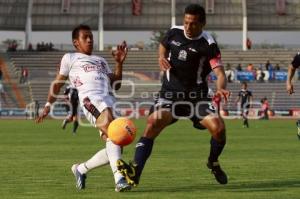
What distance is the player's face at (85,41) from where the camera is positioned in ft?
35.4

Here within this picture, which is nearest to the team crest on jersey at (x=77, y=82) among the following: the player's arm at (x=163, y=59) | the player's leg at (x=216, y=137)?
the player's arm at (x=163, y=59)

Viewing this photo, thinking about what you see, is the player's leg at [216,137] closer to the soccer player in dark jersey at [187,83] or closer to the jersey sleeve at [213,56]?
the soccer player in dark jersey at [187,83]

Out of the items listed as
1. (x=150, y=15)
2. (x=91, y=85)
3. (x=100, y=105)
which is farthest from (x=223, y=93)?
(x=150, y=15)

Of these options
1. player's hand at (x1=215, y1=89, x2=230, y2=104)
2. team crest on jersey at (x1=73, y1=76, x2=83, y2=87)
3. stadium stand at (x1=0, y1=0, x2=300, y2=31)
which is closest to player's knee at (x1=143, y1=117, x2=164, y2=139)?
player's hand at (x1=215, y1=89, x2=230, y2=104)

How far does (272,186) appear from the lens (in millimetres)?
10578

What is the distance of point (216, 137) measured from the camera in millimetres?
10789

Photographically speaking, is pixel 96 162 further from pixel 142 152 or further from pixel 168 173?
pixel 168 173

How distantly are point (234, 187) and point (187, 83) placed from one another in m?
1.55

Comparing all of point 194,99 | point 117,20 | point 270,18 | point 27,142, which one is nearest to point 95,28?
point 117,20

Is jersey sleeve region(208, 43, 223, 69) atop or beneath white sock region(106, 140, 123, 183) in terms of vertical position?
atop

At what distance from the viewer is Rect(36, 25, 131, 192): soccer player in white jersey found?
10.5m

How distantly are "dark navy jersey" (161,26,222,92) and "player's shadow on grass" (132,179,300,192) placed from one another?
1332mm

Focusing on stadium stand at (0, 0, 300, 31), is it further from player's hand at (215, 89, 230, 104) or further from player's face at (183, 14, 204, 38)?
player's hand at (215, 89, 230, 104)

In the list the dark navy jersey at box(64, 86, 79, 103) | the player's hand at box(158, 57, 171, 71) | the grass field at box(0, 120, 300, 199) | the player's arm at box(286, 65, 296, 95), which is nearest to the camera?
the grass field at box(0, 120, 300, 199)
